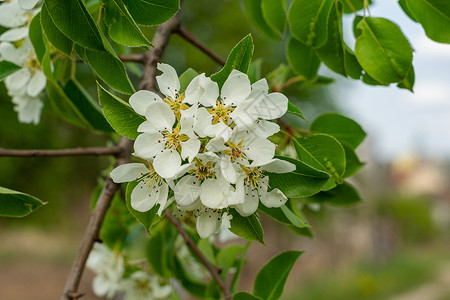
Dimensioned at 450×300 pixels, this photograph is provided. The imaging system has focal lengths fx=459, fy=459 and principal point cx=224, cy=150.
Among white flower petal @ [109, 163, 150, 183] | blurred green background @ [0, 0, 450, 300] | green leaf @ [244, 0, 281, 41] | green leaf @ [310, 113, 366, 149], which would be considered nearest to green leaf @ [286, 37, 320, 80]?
green leaf @ [310, 113, 366, 149]

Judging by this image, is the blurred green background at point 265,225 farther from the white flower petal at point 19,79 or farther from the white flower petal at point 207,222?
the white flower petal at point 207,222

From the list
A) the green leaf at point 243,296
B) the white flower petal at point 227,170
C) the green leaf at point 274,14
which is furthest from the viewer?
the green leaf at point 274,14

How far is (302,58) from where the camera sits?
0.91 meters

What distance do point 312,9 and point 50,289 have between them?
712 centimetres

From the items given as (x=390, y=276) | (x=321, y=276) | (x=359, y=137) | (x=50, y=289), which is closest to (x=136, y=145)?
(x=359, y=137)

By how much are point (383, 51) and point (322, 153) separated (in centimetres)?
19

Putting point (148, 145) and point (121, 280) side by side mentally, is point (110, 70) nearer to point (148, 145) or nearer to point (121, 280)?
point (148, 145)

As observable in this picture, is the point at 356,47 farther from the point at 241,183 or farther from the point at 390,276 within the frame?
the point at 390,276

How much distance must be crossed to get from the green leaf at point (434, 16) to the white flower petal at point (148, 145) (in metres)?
0.45

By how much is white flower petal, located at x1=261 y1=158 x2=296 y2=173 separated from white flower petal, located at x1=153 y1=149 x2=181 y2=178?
107mm

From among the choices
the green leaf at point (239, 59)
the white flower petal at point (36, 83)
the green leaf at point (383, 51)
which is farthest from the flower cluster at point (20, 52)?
the green leaf at point (383, 51)

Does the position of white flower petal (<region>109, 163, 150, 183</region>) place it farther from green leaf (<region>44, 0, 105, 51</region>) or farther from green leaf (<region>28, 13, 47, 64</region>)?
green leaf (<region>28, 13, 47, 64</region>)

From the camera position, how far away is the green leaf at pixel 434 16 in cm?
72

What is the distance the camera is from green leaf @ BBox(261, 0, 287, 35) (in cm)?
101
